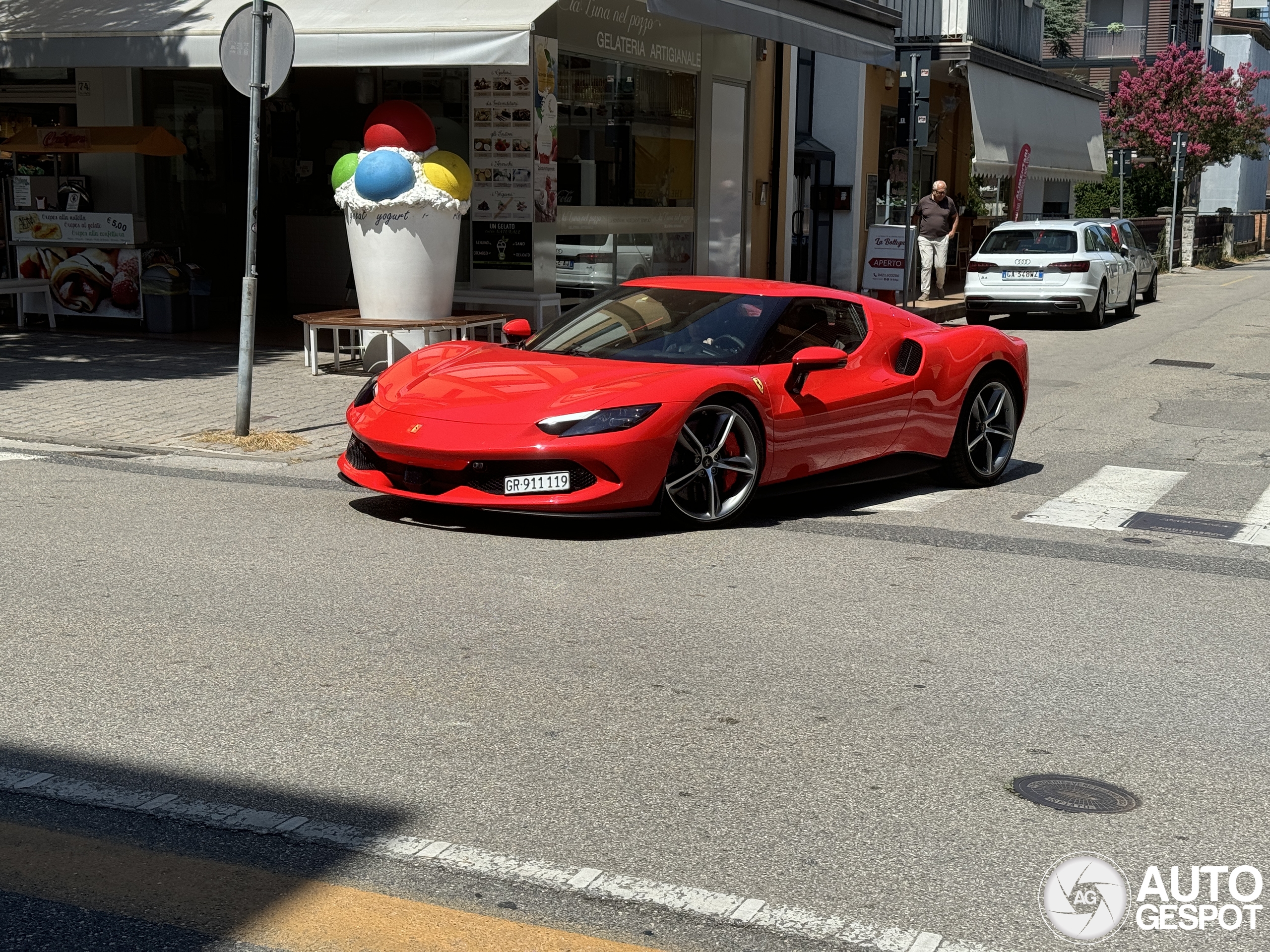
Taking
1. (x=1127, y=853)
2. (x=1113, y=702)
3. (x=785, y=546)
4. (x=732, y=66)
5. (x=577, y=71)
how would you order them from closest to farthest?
1. (x=1127, y=853)
2. (x=1113, y=702)
3. (x=785, y=546)
4. (x=577, y=71)
5. (x=732, y=66)

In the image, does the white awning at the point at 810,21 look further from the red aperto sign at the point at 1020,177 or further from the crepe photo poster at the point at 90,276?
the red aperto sign at the point at 1020,177

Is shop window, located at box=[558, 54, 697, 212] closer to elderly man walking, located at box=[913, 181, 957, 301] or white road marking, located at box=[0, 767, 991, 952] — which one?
elderly man walking, located at box=[913, 181, 957, 301]

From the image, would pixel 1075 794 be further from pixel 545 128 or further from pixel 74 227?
pixel 74 227

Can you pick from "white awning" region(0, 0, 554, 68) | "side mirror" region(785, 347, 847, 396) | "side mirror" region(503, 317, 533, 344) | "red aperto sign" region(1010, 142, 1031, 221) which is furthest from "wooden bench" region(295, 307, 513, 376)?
"red aperto sign" region(1010, 142, 1031, 221)

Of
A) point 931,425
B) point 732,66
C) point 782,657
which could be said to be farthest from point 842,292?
point 732,66

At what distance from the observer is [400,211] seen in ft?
44.4

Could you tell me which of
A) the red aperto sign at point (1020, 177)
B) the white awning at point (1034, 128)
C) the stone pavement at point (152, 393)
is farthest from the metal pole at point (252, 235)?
the red aperto sign at point (1020, 177)

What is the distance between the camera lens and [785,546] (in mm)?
7484

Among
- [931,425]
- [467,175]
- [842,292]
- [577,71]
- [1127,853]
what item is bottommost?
[1127,853]

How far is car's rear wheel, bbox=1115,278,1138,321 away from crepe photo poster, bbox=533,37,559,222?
1117 cm

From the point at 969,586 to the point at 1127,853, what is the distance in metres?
3.01

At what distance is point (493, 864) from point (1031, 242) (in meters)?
19.6

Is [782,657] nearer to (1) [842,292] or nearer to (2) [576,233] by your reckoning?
(1) [842,292]

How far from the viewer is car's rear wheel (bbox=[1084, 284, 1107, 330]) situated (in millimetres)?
21766
